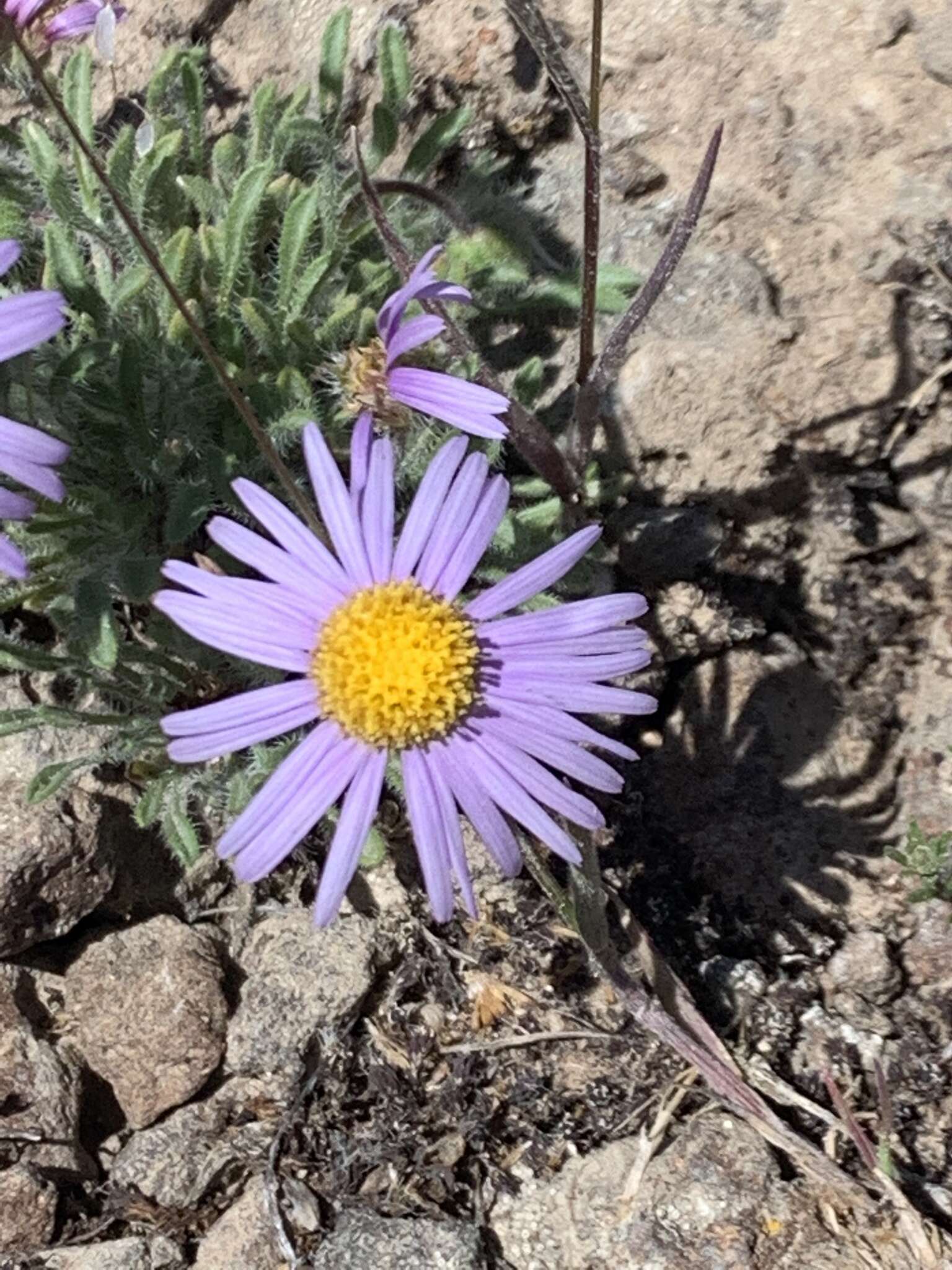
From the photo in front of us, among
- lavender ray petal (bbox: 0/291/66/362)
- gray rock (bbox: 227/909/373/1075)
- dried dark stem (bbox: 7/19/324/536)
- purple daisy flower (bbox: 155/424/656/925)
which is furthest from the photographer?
gray rock (bbox: 227/909/373/1075)

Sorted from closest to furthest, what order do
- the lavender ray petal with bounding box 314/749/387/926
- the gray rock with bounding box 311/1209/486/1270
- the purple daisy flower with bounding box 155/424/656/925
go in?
the lavender ray petal with bounding box 314/749/387/926
the purple daisy flower with bounding box 155/424/656/925
the gray rock with bounding box 311/1209/486/1270

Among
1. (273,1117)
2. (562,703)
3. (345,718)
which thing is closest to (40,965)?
(273,1117)

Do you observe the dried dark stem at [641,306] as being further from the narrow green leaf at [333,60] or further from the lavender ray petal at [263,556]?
the narrow green leaf at [333,60]

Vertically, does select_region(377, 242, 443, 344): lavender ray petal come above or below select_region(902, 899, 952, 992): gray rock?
above

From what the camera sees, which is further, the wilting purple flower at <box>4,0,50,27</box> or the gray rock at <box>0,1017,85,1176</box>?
the wilting purple flower at <box>4,0,50,27</box>

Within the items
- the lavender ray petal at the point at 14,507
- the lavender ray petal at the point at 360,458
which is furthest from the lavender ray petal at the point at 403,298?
the lavender ray petal at the point at 14,507

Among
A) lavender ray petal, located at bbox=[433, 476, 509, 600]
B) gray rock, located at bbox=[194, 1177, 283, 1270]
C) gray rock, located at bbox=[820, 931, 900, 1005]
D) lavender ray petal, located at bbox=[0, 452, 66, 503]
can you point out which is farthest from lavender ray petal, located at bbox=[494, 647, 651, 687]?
gray rock, located at bbox=[194, 1177, 283, 1270]

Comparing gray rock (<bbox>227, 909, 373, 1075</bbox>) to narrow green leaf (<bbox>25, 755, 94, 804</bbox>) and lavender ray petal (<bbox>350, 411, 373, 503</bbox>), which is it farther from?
lavender ray petal (<bbox>350, 411, 373, 503</bbox>)
